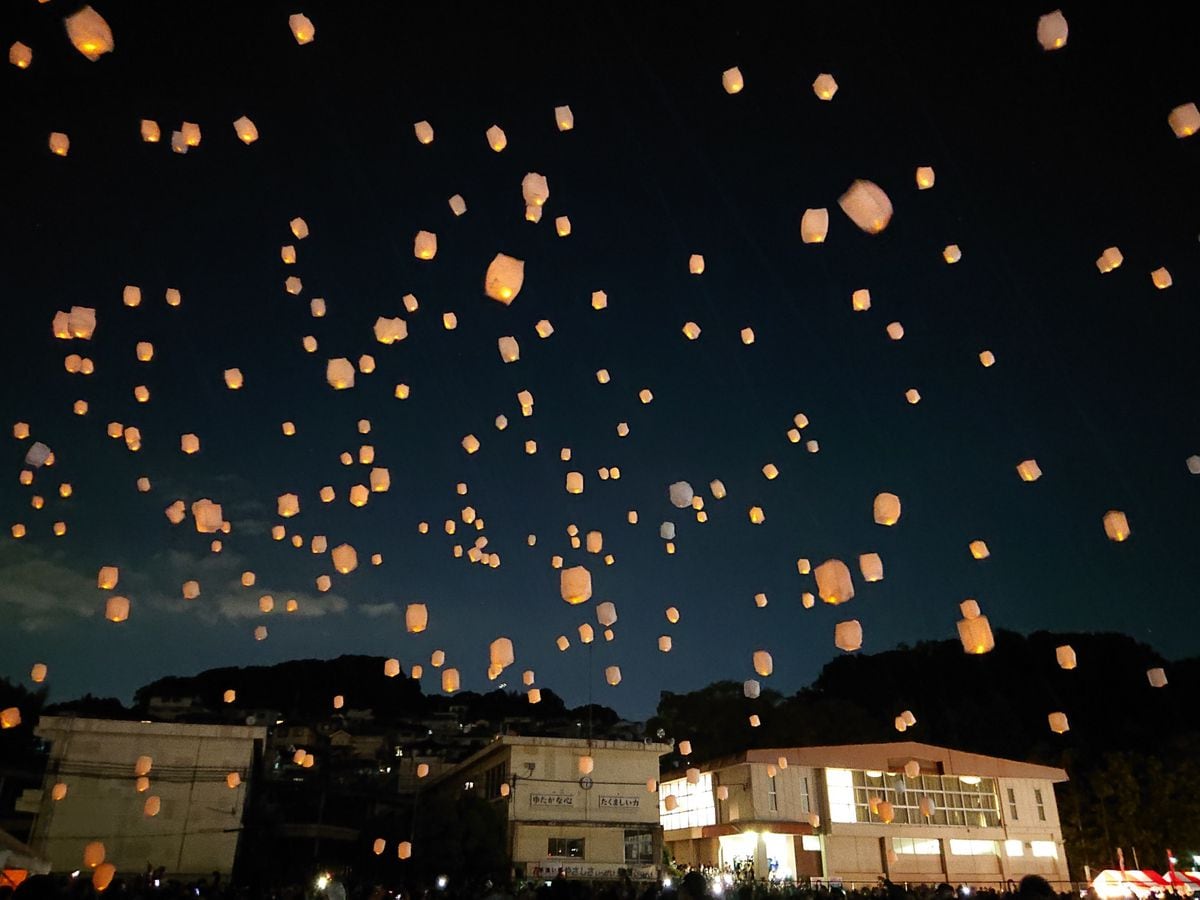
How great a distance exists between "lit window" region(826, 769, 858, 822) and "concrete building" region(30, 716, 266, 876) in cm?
1439

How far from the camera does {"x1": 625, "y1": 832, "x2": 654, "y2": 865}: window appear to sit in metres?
22.1

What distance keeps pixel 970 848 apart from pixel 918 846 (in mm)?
1908

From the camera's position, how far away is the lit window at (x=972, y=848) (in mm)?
24656

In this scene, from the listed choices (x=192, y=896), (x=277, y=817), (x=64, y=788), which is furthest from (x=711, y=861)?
(x=192, y=896)

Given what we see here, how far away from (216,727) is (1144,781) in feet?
87.3

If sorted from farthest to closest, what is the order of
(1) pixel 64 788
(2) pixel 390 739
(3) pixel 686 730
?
(2) pixel 390 739 → (3) pixel 686 730 → (1) pixel 64 788

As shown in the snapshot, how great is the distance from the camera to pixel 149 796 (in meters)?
19.4

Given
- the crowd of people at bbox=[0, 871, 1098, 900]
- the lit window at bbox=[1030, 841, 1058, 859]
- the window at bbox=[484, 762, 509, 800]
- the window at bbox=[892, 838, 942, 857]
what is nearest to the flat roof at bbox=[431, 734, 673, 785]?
the window at bbox=[484, 762, 509, 800]

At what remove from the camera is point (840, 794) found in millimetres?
23609

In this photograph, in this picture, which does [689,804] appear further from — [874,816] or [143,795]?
[143,795]

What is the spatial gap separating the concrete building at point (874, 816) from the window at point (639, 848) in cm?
215

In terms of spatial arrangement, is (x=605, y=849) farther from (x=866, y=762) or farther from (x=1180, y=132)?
(x=1180, y=132)

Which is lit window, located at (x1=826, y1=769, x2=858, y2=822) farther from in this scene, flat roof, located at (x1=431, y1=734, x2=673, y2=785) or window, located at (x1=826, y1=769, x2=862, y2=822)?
flat roof, located at (x1=431, y1=734, x2=673, y2=785)

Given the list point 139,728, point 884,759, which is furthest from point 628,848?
point 139,728
